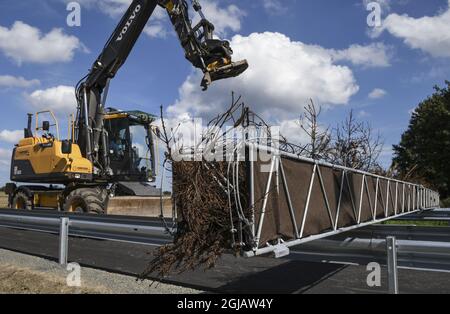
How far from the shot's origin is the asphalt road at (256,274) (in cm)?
616

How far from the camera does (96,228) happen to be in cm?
838

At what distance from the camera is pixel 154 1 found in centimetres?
1428

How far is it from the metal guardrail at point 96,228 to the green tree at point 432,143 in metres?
36.1

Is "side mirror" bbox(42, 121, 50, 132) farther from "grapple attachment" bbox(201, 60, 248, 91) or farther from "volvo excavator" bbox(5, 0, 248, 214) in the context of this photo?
"grapple attachment" bbox(201, 60, 248, 91)

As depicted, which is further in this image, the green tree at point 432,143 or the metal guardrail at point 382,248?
the green tree at point 432,143

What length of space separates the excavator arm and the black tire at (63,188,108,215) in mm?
1093

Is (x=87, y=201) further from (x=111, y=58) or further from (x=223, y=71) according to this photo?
(x=223, y=71)

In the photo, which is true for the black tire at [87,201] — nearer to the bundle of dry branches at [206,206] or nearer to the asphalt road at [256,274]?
the asphalt road at [256,274]

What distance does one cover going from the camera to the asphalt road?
6164mm

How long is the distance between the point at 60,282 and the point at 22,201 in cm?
1171

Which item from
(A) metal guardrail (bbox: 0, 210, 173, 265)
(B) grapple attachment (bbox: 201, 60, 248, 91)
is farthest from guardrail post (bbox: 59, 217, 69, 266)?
(B) grapple attachment (bbox: 201, 60, 248, 91)

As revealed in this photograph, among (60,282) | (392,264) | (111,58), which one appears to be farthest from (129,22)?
(392,264)

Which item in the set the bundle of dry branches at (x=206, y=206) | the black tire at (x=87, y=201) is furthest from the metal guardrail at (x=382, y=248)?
the black tire at (x=87, y=201)
